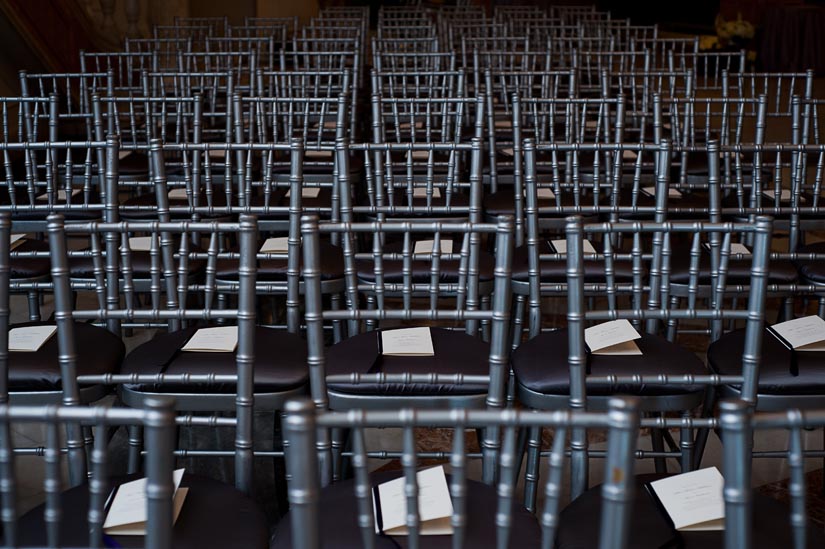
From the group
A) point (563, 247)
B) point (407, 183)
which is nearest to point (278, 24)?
point (407, 183)

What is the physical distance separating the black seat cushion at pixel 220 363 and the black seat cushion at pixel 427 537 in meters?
0.45

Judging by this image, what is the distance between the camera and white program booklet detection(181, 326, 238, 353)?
2.14 meters

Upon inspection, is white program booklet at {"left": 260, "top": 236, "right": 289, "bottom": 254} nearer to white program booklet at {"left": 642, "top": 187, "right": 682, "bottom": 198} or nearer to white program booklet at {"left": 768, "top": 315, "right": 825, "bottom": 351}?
white program booklet at {"left": 768, "top": 315, "right": 825, "bottom": 351}

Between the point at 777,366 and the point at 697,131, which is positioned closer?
the point at 777,366

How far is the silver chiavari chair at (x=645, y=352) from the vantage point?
5.87 ft

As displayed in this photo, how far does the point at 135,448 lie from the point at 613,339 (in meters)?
1.17

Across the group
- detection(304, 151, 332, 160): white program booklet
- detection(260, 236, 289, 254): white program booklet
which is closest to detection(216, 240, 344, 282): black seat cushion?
detection(260, 236, 289, 254): white program booklet

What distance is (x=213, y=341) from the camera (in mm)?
2182

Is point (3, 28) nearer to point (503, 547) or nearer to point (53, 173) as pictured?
point (53, 173)

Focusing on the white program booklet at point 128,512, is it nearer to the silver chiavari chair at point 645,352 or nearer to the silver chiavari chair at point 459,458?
the silver chiavari chair at point 459,458

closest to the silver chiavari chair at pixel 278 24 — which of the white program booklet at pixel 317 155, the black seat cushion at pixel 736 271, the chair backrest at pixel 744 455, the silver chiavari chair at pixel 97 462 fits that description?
the white program booklet at pixel 317 155

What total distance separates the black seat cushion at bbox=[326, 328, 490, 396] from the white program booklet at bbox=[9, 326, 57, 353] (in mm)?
711

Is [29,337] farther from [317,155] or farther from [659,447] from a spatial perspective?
Result: [317,155]

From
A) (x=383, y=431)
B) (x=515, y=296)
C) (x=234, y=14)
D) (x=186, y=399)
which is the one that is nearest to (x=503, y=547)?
(x=186, y=399)
